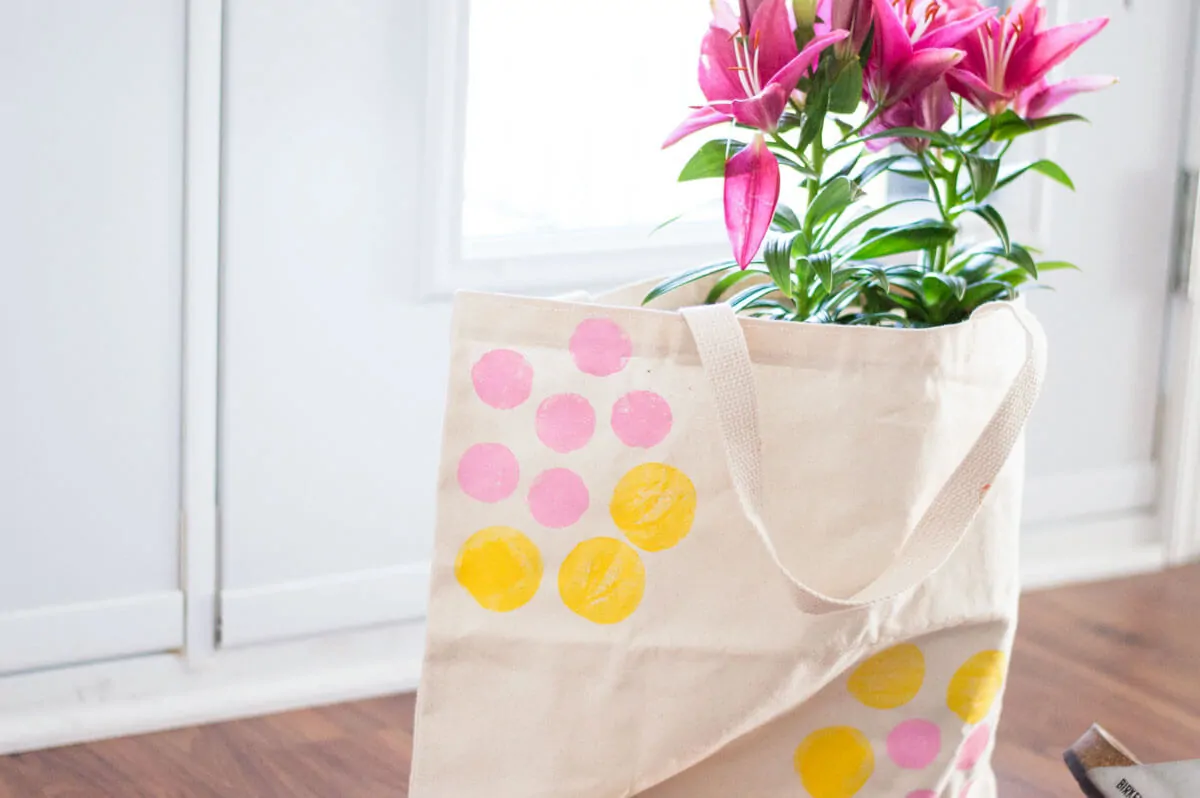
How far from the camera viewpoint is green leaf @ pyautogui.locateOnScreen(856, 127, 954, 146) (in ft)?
2.62

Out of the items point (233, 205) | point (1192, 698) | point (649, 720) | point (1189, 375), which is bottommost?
point (1192, 698)

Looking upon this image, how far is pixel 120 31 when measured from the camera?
1068mm

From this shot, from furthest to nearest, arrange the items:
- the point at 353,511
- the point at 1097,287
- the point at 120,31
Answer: the point at 1097,287 → the point at 353,511 → the point at 120,31

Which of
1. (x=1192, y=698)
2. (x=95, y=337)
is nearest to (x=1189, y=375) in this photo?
(x=1192, y=698)

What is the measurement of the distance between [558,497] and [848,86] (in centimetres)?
27

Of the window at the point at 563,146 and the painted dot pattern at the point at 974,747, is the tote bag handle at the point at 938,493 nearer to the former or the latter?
the painted dot pattern at the point at 974,747

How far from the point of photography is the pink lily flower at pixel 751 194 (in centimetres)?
75

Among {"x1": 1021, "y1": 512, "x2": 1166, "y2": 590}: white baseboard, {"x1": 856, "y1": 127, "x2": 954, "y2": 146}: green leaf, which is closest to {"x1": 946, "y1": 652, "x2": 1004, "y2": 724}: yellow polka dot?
{"x1": 856, "y1": 127, "x2": 954, "y2": 146}: green leaf

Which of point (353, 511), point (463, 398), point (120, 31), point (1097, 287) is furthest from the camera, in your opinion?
point (1097, 287)

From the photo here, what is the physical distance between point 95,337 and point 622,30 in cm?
56

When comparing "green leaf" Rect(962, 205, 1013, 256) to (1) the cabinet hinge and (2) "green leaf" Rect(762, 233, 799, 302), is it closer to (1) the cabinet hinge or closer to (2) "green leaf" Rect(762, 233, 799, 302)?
(2) "green leaf" Rect(762, 233, 799, 302)

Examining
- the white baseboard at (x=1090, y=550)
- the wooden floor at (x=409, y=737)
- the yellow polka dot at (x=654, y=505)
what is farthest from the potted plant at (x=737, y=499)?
the white baseboard at (x=1090, y=550)

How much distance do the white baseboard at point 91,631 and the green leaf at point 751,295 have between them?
0.57 metres

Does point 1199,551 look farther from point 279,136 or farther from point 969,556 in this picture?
point 279,136
